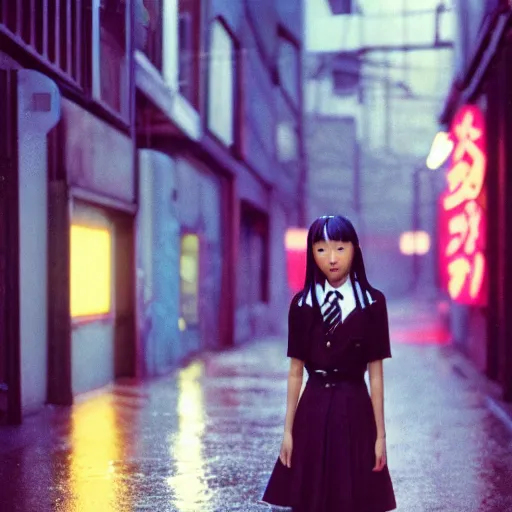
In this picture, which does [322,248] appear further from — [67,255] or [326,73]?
[326,73]

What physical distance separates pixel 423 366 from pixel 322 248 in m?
10.5

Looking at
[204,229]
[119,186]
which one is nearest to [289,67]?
[204,229]

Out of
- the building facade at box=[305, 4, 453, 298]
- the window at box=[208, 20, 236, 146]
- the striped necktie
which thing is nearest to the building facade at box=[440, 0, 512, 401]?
the window at box=[208, 20, 236, 146]

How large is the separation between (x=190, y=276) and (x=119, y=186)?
539cm

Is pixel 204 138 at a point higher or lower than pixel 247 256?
higher

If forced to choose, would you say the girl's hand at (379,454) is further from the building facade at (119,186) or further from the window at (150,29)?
the window at (150,29)

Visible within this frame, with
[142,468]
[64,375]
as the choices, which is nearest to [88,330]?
[64,375]

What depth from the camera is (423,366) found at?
13719 millimetres

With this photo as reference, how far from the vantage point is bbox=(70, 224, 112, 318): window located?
10273 mm

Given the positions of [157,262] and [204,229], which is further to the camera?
[204,229]

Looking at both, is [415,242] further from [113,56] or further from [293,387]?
[293,387]

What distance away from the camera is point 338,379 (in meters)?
3.83

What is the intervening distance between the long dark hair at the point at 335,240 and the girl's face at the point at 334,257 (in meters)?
0.03

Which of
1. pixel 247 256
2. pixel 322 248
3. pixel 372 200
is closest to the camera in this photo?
pixel 322 248
